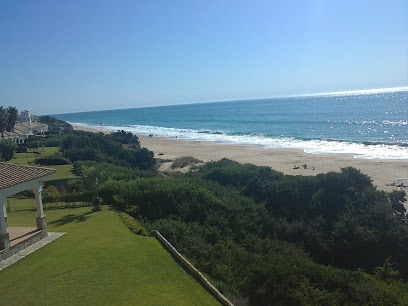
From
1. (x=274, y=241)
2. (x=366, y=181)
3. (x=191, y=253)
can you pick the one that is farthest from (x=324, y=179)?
(x=191, y=253)

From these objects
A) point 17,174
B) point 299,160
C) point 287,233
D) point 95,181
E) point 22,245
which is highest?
point 17,174

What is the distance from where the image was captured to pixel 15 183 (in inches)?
449

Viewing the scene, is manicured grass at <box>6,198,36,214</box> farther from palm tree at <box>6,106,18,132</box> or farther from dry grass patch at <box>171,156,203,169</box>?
palm tree at <box>6,106,18,132</box>

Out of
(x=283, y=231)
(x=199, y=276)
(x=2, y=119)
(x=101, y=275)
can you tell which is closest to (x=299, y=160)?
(x=283, y=231)

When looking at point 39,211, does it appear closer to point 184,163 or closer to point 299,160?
point 184,163

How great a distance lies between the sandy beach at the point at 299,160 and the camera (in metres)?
33.1

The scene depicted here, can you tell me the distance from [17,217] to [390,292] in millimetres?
15220

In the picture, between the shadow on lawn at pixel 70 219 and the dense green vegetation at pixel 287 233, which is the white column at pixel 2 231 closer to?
the shadow on lawn at pixel 70 219

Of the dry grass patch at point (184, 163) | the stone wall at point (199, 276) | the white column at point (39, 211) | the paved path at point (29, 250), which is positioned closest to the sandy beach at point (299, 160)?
the dry grass patch at point (184, 163)

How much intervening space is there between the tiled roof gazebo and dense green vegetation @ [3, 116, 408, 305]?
3883 millimetres

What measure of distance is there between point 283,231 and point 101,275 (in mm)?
9525

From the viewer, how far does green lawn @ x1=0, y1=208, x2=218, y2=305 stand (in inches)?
343

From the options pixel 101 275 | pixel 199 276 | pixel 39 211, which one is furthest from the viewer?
pixel 39 211

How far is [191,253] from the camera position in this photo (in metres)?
12.7
